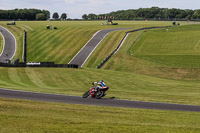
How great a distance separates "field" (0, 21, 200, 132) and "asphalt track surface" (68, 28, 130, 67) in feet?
5.24

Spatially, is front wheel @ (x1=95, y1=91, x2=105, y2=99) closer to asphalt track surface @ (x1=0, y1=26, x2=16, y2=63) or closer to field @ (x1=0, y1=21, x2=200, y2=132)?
field @ (x1=0, y1=21, x2=200, y2=132)

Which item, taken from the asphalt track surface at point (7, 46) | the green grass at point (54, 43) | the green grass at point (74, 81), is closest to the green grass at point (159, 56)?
the green grass at point (54, 43)

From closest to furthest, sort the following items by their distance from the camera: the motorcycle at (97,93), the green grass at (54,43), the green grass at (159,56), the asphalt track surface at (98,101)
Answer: the asphalt track surface at (98,101), the motorcycle at (97,93), the green grass at (159,56), the green grass at (54,43)

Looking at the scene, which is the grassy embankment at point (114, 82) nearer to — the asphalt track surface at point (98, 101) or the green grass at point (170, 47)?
the asphalt track surface at point (98, 101)

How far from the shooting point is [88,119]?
773 inches

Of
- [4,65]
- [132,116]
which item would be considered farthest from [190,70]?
[132,116]

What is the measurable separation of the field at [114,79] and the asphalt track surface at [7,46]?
6.61 feet

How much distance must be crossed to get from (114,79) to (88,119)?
31.9 m

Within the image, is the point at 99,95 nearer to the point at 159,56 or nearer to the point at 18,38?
the point at 159,56

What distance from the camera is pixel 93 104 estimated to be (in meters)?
26.6

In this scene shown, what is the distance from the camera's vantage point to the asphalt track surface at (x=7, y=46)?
82438 mm

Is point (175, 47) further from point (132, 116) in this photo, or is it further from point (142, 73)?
point (132, 116)

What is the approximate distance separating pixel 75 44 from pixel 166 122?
7247 centimetres

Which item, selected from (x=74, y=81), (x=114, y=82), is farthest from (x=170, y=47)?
(x=74, y=81)
